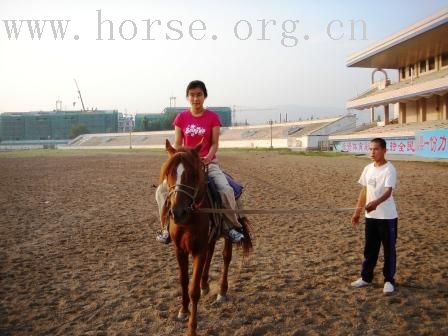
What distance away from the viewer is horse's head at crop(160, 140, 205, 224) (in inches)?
161

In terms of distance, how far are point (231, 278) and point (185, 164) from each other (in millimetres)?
2655

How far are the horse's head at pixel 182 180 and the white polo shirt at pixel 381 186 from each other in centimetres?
240

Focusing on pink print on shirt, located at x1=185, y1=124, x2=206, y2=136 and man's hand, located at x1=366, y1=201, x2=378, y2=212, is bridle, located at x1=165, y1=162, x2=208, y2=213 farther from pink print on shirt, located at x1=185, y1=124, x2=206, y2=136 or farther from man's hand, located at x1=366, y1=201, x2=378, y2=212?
man's hand, located at x1=366, y1=201, x2=378, y2=212

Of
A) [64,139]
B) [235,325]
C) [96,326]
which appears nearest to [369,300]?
[235,325]

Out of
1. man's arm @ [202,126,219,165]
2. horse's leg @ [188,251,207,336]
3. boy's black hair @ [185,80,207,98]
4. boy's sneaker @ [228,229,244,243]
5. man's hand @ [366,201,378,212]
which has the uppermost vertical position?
boy's black hair @ [185,80,207,98]

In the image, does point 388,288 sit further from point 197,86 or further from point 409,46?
point 409,46

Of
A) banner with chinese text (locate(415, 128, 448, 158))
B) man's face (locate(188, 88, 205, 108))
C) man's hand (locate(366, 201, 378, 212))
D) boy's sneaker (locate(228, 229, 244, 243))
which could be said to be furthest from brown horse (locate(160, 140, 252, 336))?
banner with chinese text (locate(415, 128, 448, 158))

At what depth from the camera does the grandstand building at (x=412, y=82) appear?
100 ft

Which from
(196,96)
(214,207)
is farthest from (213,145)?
(214,207)

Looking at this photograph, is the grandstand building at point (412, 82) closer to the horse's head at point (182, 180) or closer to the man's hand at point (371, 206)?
the man's hand at point (371, 206)

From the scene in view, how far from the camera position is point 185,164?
430 centimetres

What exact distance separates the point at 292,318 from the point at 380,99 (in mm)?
38451

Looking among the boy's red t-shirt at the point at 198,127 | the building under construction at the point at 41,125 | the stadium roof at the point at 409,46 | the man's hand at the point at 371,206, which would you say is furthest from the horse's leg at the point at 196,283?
the building under construction at the point at 41,125

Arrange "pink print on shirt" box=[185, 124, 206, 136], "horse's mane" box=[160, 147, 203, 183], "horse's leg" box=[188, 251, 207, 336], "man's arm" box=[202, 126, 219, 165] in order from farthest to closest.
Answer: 1. "pink print on shirt" box=[185, 124, 206, 136]
2. "man's arm" box=[202, 126, 219, 165]
3. "horse's leg" box=[188, 251, 207, 336]
4. "horse's mane" box=[160, 147, 203, 183]
